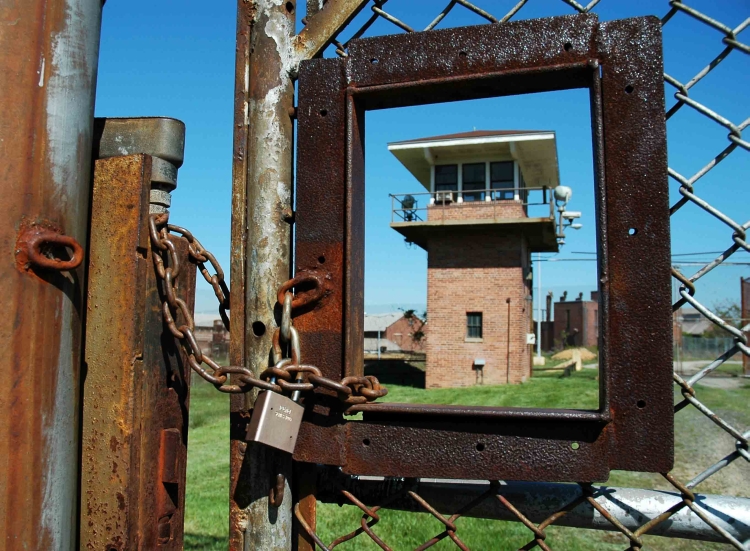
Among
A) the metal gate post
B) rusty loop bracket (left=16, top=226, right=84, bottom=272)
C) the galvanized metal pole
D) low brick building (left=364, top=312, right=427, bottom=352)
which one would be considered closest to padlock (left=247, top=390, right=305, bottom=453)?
the galvanized metal pole

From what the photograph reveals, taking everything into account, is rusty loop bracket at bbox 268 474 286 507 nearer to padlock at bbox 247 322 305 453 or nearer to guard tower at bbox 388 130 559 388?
padlock at bbox 247 322 305 453

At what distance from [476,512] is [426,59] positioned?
0.93 m

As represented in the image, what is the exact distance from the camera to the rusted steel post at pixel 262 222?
1.30 m

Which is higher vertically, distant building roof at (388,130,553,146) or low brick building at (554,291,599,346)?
distant building roof at (388,130,553,146)

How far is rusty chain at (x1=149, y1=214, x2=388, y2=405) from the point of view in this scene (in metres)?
1.18

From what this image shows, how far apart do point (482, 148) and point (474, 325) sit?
5.79m

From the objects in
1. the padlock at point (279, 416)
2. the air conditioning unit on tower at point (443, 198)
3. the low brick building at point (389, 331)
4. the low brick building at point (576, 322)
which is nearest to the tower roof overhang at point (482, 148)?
the air conditioning unit on tower at point (443, 198)

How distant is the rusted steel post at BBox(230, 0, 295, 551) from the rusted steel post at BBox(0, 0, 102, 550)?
31cm

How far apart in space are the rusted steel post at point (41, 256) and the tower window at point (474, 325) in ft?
Answer: 65.0

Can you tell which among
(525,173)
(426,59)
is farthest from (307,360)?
(525,173)

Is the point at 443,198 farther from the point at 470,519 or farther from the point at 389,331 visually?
the point at 389,331

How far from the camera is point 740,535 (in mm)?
1148

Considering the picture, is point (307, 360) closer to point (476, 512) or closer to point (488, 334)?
point (476, 512)

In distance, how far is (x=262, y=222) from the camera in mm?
1341
